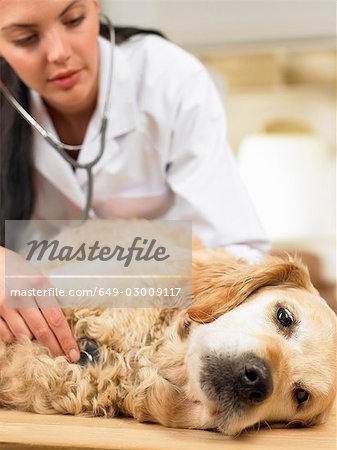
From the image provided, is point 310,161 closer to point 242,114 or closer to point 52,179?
point 242,114

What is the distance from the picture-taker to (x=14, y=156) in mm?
1856

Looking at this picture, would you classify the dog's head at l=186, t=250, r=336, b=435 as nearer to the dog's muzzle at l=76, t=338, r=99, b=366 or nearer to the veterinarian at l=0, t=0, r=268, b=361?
the dog's muzzle at l=76, t=338, r=99, b=366

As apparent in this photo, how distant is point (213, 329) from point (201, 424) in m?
0.16

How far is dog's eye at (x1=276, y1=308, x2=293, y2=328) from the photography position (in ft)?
4.05

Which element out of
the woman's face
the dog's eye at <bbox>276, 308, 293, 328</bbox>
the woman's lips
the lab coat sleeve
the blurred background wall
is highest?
the woman's face

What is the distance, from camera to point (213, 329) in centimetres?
120

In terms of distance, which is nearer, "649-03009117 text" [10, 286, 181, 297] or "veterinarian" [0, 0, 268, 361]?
"649-03009117 text" [10, 286, 181, 297]

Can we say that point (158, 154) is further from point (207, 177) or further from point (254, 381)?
point (254, 381)

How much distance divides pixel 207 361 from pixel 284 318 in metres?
0.18

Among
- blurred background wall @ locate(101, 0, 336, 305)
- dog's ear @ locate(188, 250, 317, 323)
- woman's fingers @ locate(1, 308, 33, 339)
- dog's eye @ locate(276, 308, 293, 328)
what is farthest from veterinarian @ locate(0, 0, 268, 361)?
blurred background wall @ locate(101, 0, 336, 305)

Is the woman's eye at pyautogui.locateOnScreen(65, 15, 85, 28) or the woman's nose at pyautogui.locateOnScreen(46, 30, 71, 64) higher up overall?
the woman's eye at pyautogui.locateOnScreen(65, 15, 85, 28)

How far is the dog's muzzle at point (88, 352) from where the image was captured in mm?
1279

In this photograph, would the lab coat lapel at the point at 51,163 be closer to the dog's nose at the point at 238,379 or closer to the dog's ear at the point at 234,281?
the dog's ear at the point at 234,281

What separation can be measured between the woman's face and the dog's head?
0.61 metres
